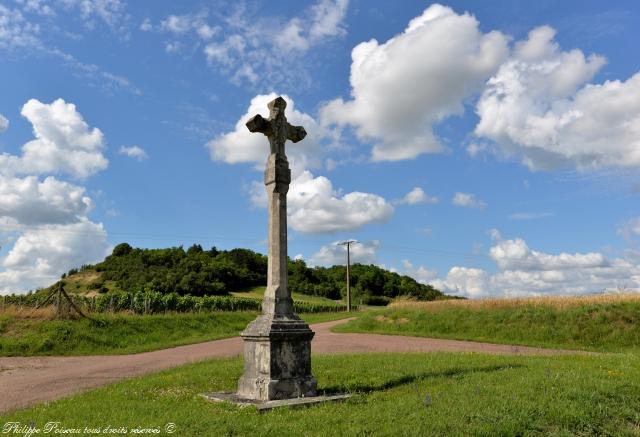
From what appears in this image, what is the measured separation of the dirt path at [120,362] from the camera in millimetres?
10602

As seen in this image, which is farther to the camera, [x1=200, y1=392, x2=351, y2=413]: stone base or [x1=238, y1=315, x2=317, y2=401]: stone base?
[x1=238, y1=315, x2=317, y2=401]: stone base

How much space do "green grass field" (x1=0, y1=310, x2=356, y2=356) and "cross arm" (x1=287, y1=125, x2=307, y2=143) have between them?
40.5ft

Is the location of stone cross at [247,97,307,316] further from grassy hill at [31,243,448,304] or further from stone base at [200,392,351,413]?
grassy hill at [31,243,448,304]

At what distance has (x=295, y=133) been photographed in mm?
9836

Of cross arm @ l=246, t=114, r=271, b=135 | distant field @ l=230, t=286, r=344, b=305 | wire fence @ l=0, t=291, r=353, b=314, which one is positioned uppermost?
cross arm @ l=246, t=114, r=271, b=135

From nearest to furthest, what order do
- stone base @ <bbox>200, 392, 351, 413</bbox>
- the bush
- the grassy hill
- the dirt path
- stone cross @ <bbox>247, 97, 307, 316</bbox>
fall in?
stone base @ <bbox>200, 392, 351, 413</bbox> < stone cross @ <bbox>247, 97, 307, 316</bbox> < the dirt path < the grassy hill < the bush

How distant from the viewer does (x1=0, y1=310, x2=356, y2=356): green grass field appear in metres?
17.8

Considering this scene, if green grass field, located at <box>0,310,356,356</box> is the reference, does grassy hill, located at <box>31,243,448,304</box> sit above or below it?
above

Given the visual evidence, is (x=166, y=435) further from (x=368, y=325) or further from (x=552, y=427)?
(x=368, y=325)

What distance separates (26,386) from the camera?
36.3 ft

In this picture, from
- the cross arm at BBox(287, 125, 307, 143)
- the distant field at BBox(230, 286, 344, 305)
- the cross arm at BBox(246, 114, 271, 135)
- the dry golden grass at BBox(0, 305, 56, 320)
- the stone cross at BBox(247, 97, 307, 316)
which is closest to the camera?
the stone cross at BBox(247, 97, 307, 316)

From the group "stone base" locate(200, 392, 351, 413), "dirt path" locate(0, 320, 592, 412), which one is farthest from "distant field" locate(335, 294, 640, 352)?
"stone base" locate(200, 392, 351, 413)

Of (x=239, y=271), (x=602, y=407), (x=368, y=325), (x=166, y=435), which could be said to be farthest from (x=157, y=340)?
(x=239, y=271)

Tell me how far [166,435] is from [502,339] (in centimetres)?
1764
